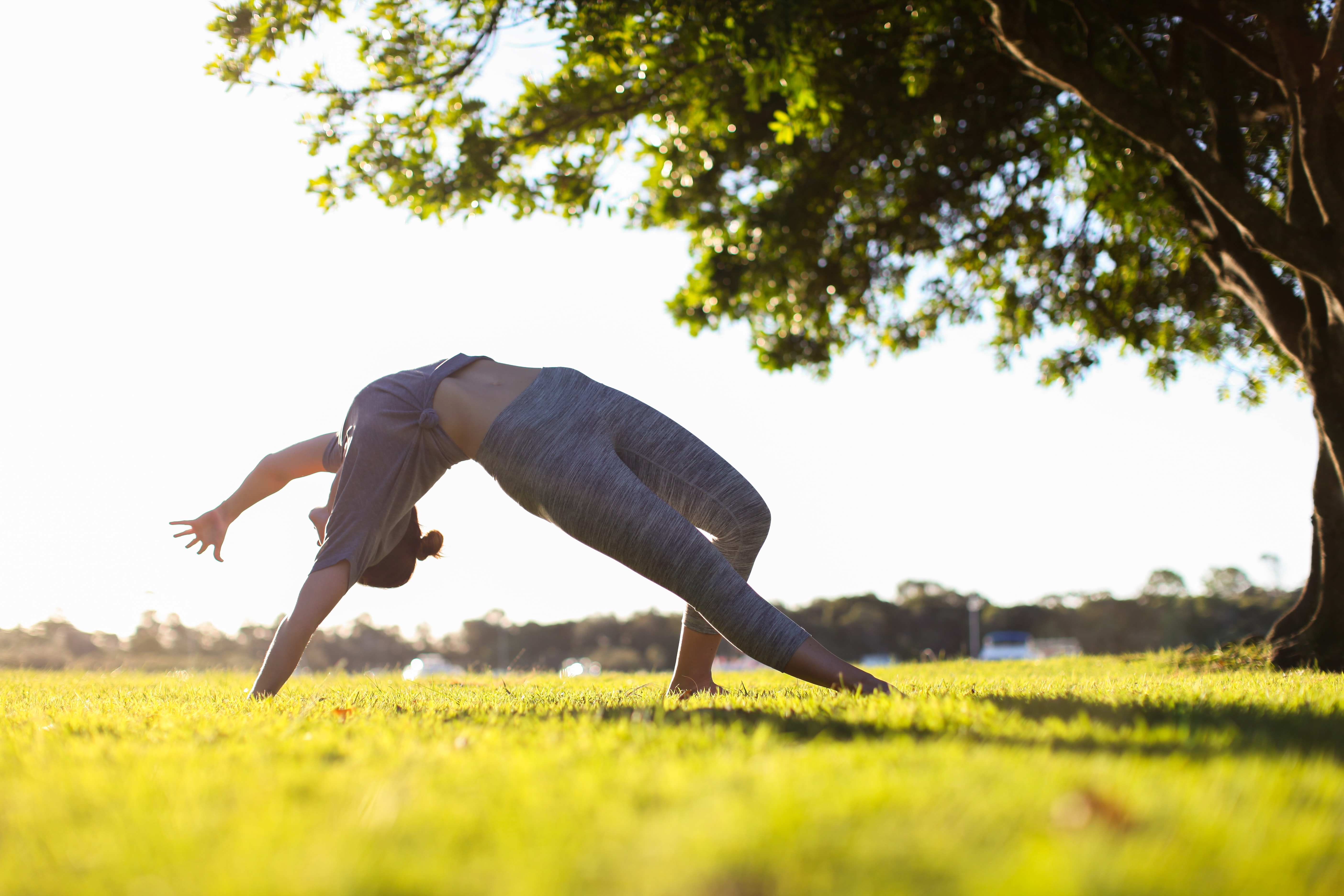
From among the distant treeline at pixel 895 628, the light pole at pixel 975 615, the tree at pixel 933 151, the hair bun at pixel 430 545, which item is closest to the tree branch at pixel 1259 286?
the tree at pixel 933 151

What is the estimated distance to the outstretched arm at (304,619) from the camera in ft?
11.0

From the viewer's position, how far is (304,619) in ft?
11.0

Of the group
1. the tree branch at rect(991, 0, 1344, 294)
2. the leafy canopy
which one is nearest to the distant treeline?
the leafy canopy

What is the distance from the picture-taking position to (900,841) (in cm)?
115

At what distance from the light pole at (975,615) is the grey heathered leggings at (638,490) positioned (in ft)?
217

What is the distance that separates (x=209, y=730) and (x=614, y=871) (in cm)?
174

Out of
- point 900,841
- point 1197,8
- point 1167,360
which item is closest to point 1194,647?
point 1167,360

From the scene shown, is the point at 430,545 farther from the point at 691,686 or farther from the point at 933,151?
the point at 933,151

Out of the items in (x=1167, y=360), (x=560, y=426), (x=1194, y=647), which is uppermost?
(x=1167, y=360)

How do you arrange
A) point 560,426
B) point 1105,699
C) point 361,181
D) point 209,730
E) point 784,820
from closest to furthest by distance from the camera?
point 784,820, point 209,730, point 1105,699, point 560,426, point 361,181

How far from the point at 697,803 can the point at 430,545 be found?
306cm

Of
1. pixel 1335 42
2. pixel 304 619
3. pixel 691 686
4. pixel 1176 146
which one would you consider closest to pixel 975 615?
pixel 1176 146

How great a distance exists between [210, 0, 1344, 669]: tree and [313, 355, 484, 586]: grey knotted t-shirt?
404cm

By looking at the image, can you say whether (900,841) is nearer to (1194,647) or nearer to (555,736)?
(555,736)
